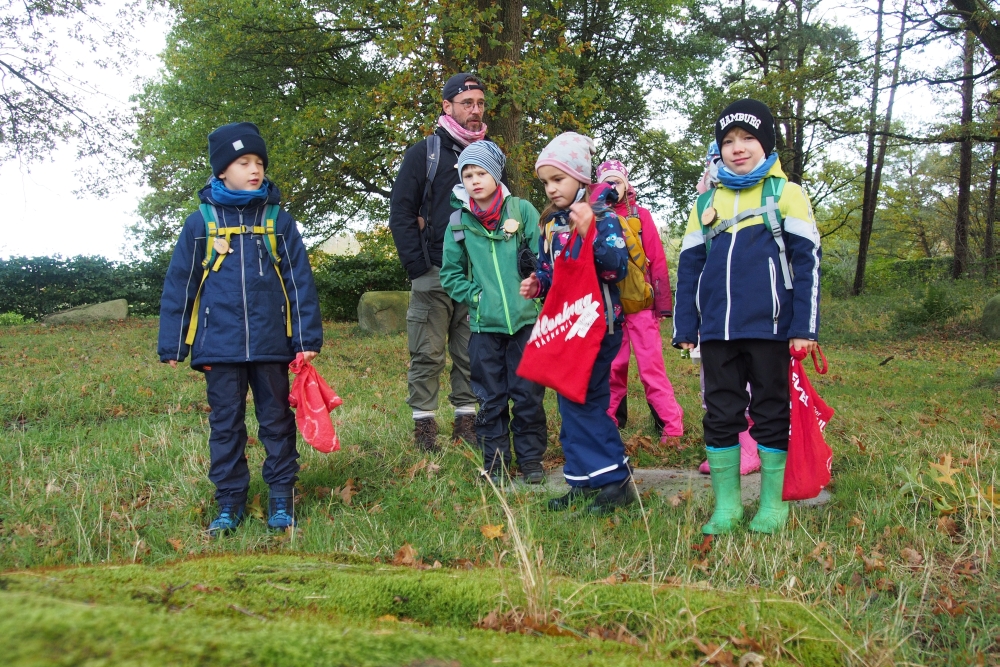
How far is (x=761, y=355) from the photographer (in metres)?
3.68

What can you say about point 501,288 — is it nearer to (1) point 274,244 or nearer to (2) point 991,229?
(1) point 274,244

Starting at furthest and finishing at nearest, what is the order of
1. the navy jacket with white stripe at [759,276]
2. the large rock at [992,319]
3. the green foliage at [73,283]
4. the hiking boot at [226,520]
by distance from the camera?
the green foliage at [73,283] < the large rock at [992,319] < the hiking boot at [226,520] < the navy jacket with white stripe at [759,276]

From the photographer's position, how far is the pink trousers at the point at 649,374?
5.79 meters

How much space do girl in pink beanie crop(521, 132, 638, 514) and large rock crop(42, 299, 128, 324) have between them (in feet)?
65.4

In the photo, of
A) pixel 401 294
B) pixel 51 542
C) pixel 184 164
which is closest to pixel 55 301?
pixel 184 164

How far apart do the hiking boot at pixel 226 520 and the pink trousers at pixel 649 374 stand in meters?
2.86

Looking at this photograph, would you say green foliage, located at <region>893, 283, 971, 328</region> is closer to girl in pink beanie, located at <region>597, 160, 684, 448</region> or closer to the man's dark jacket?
girl in pink beanie, located at <region>597, 160, 684, 448</region>

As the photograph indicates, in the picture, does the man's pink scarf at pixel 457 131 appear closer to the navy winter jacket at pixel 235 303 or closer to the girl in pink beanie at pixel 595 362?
the girl in pink beanie at pixel 595 362

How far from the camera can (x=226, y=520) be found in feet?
13.2

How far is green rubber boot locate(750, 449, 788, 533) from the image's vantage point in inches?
146

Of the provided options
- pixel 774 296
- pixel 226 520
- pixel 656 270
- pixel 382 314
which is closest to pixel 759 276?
pixel 774 296

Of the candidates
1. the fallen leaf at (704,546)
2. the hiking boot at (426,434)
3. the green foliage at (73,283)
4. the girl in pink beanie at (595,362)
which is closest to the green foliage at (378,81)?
the green foliage at (73,283)

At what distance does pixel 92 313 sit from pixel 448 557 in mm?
20869

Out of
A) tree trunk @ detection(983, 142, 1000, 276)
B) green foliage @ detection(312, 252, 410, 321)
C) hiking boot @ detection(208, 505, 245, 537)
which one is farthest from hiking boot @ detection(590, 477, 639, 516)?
tree trunk @ detection(983, 142, 1000, 276)
